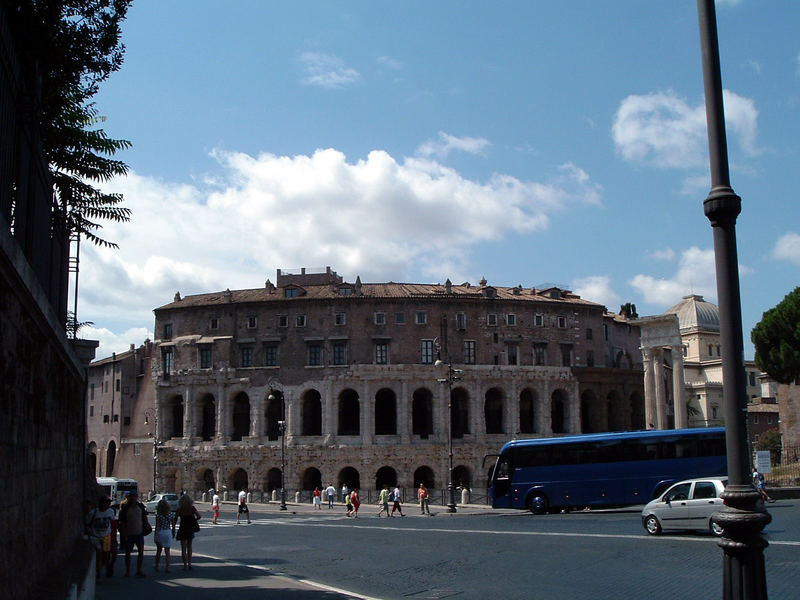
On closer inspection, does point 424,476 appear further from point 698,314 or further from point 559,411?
point 698,314

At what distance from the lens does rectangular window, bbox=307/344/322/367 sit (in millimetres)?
57469

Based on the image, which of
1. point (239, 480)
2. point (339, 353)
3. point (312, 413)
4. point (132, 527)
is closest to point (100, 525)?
point (132, 527)

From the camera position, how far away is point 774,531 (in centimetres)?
1980

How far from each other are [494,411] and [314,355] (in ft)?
43.9

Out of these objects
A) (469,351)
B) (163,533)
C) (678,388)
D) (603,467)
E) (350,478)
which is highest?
(469,351)

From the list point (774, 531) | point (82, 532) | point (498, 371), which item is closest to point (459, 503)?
point (498, 371)

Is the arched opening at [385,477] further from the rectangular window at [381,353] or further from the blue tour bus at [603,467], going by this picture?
the blue tour bus at [603,467]

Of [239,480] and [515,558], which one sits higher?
[515,558]

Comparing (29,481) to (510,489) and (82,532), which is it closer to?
(82,532)

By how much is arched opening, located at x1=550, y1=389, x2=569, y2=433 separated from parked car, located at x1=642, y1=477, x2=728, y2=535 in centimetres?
3981

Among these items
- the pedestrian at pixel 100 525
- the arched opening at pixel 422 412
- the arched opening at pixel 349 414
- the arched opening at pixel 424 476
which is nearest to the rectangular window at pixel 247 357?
the arched opening at pixel 349 414

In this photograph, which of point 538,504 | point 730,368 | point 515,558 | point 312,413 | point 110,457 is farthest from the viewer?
point 110,457

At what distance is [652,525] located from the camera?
2033cm

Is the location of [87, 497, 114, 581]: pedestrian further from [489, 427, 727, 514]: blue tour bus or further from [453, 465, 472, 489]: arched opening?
[453, 465, 472, 489]: arched opening
